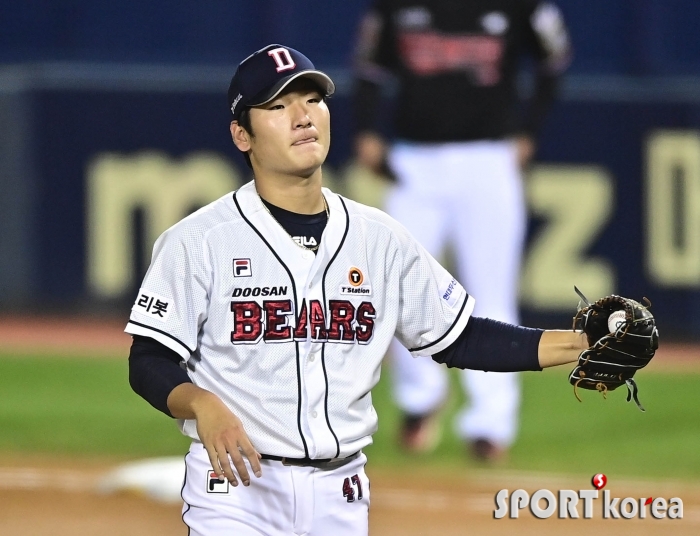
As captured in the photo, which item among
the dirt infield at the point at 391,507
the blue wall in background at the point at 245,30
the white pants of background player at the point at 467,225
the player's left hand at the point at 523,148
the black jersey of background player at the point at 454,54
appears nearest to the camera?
the dirt infield at the point at 391,507

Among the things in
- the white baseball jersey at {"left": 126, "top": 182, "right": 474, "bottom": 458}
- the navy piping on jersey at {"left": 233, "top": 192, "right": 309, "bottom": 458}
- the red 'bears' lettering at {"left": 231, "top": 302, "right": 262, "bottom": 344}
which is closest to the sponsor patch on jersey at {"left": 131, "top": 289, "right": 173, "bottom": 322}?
the white baseball jersey at {"left": 126, "top": 182, "right": 474, "bottom": 458}

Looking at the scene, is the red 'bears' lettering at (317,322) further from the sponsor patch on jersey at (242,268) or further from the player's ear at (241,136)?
the player's ear at (241,136)

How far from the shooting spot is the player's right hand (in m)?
2.85

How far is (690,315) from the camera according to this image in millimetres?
10797

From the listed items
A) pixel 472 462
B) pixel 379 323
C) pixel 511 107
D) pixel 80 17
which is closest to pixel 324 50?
pixel 80 17

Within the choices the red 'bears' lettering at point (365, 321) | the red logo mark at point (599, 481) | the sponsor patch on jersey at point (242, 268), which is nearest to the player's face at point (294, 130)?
the sponsor patch on jersey at point (242, 268)

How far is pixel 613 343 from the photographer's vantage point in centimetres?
320

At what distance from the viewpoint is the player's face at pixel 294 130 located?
325 cm

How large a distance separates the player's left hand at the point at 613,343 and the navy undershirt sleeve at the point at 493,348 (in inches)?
5.0

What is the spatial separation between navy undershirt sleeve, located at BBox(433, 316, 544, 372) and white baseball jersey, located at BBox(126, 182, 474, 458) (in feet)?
0.68

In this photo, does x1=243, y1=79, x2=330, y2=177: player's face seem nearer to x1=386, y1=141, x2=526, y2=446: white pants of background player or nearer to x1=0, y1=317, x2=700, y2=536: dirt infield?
x1=0, y1=317, x2=700, y2=536: dirt infield

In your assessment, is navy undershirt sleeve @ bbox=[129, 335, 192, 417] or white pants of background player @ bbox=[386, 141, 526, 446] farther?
white pants of background player @ bbox=[386, 141, 526, 446]

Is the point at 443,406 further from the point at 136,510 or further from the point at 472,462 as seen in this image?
the point at 136,510

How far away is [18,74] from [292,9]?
7.95 ft
